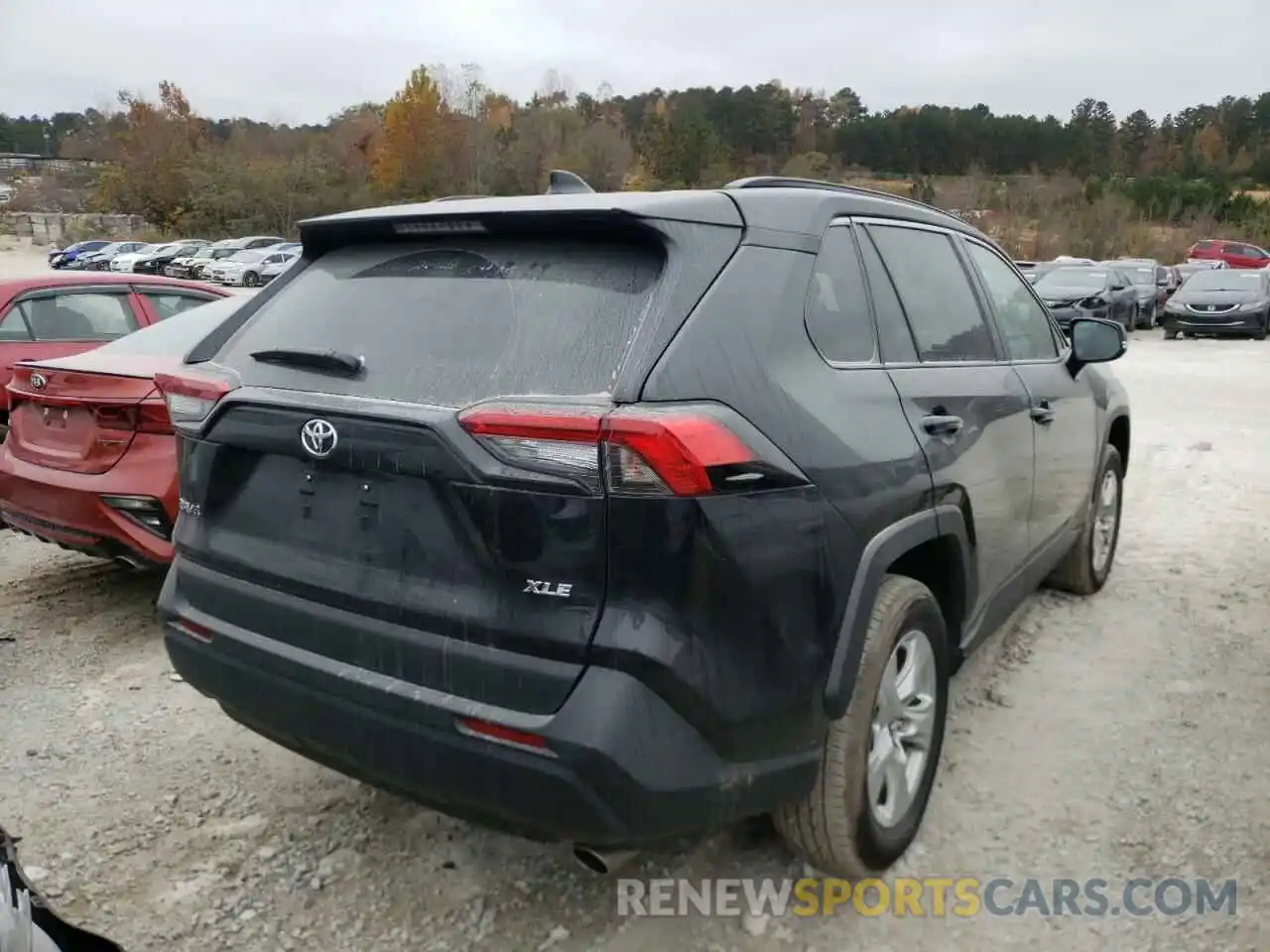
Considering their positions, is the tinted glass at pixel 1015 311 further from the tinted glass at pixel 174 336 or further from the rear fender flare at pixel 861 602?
the tinted glass at pixel 174 336

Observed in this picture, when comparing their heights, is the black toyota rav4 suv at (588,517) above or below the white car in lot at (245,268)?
above

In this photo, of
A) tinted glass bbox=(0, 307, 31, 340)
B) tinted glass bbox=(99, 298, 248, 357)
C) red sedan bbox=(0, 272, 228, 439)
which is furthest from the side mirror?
tinted glass bbox=(0, 307, 31, 340)

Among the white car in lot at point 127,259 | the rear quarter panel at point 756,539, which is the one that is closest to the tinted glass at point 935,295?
the rear quarter panel at point 756,539

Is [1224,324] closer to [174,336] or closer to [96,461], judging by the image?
[174,336]

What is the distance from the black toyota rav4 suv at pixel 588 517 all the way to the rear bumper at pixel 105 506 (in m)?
1.67

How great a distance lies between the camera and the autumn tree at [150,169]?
64.2 metres

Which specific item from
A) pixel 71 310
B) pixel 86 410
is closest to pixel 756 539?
pixel 86 410

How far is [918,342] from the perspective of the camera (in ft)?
9.65

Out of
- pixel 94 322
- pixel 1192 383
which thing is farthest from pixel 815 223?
pixel 1192 383

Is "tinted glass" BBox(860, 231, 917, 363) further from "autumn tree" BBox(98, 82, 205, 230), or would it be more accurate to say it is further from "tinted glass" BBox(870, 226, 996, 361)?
"autumn tree" BBox(98, 82, 205, 230)

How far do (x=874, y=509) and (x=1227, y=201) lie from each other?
60.0 meters

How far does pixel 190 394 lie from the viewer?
8.54 feet

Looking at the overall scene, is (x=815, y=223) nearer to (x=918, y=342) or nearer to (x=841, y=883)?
(x=918, y=342)

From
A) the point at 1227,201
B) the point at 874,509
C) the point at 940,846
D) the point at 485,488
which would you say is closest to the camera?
the point at 485,488
